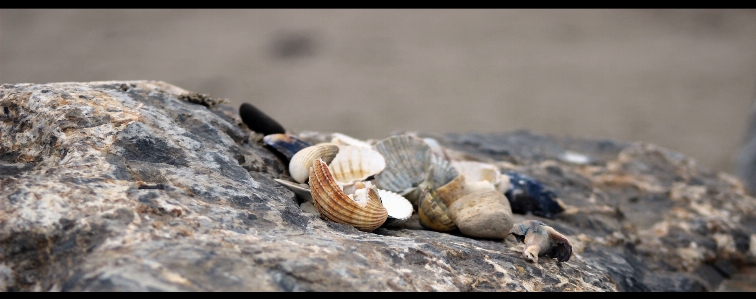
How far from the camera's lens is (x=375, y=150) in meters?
3.32

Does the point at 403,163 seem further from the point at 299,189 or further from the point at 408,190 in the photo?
the point at 299,189

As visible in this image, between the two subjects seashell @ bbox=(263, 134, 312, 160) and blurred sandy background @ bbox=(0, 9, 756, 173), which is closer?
seashell @ bbox=(263, 134, 312, 160)

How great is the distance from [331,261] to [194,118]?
132cm

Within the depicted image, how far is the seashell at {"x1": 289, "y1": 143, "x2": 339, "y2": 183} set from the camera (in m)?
2.91

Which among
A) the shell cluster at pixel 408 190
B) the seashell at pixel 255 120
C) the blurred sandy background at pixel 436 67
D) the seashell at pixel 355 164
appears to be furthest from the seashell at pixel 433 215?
the blurred sandy background at pixel 436 67

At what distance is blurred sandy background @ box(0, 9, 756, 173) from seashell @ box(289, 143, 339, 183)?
478 centimetres

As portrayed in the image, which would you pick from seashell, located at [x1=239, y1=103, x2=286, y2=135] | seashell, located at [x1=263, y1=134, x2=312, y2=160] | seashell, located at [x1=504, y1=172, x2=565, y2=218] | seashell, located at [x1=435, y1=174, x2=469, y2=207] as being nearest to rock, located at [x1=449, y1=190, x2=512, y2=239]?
seashell, located at [x1=435, y1=174, x2=469, y2=207]

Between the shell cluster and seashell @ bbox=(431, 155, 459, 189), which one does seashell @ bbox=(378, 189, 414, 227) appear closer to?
the shell cluster

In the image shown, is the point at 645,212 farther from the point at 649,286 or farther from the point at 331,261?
the point at 331,261

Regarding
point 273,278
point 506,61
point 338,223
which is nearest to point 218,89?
point 506,61

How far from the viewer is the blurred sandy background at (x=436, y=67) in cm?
886

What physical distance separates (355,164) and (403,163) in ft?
1.10

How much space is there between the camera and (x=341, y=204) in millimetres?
2492

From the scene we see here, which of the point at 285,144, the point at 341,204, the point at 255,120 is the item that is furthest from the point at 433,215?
the point at 255,120
